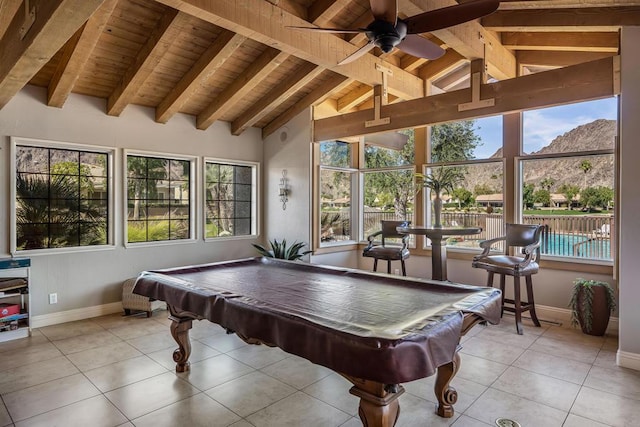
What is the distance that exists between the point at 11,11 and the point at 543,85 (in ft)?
16.0

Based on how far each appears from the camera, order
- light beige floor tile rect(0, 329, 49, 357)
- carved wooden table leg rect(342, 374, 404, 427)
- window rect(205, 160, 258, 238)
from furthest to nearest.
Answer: window rect(205, 160, 258, 238) < light beige floor tile rect(0, 329, 49, 357) < carved wooden table leg rect(342, 374, 404, 427)

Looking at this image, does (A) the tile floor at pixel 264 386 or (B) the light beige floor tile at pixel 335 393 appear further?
(B) the light beige floor tile at pixel 335 393

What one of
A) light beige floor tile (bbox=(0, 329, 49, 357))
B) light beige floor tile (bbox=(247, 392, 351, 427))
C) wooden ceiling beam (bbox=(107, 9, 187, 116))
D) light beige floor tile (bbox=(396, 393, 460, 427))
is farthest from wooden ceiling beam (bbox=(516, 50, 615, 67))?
light beige floor tile (bbox=(0, 329, 49, 357))

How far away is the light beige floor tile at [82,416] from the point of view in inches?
96.5

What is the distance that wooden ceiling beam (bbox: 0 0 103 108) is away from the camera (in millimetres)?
2348

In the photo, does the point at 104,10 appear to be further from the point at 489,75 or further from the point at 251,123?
the point at 489,75

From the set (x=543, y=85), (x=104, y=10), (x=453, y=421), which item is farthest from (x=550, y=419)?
(x=104, y=10)

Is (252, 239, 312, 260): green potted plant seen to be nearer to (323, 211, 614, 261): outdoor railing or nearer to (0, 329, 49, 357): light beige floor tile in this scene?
(323, 211, 614, 261): outdoor railing

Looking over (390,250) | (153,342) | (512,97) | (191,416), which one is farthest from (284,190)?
(191,416)

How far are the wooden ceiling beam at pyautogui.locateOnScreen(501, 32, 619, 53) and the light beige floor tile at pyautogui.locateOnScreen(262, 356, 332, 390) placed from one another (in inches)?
172

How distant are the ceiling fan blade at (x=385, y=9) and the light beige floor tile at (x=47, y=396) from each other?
341cm

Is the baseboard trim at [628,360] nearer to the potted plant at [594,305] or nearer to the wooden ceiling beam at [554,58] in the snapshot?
the potted plant at [594,305]

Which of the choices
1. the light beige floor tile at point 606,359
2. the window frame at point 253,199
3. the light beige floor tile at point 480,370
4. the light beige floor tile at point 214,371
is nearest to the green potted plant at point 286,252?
the window frame at point 253,199

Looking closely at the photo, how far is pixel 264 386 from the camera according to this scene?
296 cm
